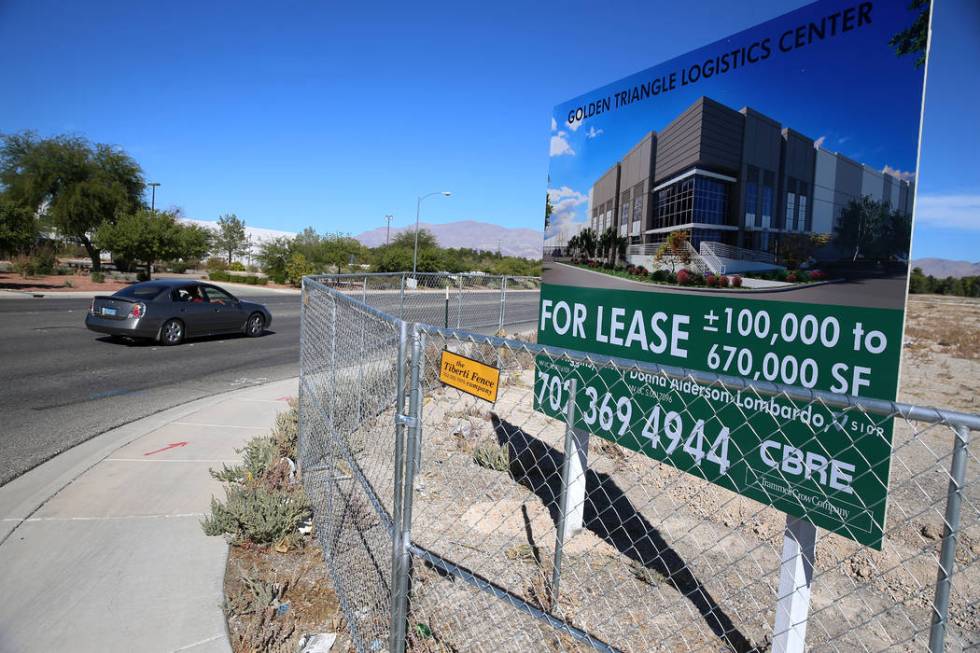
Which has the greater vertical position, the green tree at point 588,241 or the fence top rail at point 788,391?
the green tree at point 588,241

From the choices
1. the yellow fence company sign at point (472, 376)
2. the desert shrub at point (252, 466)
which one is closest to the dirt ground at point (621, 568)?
the desert shrub at point (252, 466)

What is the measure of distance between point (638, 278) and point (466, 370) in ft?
5.91

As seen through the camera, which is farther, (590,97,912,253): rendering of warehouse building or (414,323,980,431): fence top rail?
(590,97,912,253): rendering of warehouse building

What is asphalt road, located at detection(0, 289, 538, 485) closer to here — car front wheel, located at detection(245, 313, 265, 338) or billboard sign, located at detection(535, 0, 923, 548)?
car front wheel, located at detection(245, 313, 265, 338)

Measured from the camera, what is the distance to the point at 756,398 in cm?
322

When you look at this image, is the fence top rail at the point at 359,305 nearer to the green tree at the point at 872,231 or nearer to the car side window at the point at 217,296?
the green tree at the point at 872,231

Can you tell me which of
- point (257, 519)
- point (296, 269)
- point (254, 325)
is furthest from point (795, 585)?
point (296, 269)

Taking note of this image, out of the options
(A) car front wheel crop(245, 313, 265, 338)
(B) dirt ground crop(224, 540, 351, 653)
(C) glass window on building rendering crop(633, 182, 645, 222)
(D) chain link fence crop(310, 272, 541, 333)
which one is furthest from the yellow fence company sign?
(A) car front wheel crop(245, 313, 265, 338)

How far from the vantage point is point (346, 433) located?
4.65 metres

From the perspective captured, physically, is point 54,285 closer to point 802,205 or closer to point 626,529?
point 626,529

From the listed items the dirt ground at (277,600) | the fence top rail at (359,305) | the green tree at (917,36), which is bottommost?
the dirt ground at (277,600)

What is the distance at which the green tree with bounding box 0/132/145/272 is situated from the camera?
143ft

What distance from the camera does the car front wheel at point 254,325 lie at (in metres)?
16.9

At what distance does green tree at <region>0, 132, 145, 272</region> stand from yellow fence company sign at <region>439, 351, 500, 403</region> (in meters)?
47.8
